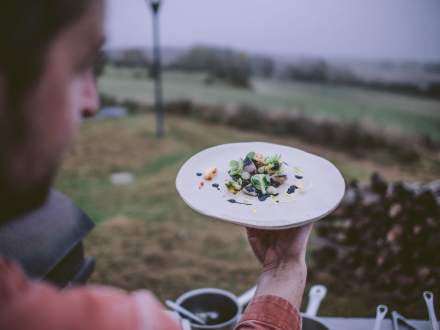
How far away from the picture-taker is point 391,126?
18.1 ft

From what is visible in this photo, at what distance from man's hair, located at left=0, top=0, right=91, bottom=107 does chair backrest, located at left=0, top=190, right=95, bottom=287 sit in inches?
34.2

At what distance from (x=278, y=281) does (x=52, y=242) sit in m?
0.99

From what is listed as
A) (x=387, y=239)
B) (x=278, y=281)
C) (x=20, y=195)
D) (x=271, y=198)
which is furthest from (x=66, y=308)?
(x=387, y=239)

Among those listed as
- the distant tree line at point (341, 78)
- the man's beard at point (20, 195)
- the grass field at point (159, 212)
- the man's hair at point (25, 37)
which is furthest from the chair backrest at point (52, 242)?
the distant tree line at point (341, 78)

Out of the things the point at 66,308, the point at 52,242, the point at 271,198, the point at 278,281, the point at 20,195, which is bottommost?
the point at 52,242

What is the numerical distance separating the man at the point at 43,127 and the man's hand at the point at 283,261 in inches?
23.9

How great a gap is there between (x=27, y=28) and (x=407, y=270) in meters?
3.55

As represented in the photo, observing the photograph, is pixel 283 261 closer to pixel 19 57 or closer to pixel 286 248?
pixel 286 248

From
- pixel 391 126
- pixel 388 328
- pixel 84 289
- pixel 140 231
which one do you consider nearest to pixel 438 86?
pixel 391 126

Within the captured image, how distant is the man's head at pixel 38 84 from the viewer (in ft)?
2.03

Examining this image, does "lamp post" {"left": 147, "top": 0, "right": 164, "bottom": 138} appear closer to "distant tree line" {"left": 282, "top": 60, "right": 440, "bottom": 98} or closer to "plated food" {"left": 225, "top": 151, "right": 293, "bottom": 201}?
"distant tree line" {"left": 282, "top": 60, "right": 440, "bottom": 98}

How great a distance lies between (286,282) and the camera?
130cm

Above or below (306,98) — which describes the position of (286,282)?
above

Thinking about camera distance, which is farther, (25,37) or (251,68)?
(251,68)
